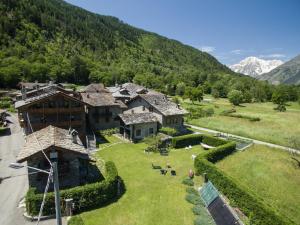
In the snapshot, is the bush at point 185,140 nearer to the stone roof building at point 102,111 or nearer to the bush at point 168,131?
the bush at point 168,131

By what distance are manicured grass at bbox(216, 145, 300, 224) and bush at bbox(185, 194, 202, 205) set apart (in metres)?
5.85

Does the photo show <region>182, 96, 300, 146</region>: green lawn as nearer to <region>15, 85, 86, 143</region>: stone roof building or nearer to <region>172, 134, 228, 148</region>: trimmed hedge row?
<region>172, 134, 228, 148</region>: trimmed hedge row

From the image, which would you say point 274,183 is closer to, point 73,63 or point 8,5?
point 73,63

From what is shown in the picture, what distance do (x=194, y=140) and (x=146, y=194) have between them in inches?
967

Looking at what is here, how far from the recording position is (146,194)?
29.1 metres

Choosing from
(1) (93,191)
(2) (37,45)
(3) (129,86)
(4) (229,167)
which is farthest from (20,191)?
(2) (37,45)

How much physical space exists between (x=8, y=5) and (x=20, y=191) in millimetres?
210950

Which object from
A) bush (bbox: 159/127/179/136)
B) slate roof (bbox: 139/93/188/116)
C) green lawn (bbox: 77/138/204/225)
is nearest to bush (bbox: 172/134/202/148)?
green lawn (bbox: 77/138/204/225)

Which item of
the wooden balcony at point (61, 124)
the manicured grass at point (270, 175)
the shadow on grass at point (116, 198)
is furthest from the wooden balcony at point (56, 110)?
the manicured grass at point (270, 175)

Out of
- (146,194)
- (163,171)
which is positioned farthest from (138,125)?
(146,194)

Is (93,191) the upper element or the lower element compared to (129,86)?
lower

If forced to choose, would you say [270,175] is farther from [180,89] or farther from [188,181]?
[180,89]

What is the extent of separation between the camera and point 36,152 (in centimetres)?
2550

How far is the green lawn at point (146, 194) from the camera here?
24.2 meters
